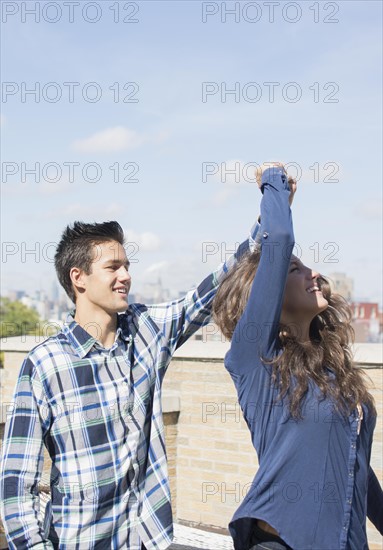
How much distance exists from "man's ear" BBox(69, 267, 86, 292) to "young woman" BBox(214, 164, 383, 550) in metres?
0.61

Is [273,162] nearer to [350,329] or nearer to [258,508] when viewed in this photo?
[350,329]

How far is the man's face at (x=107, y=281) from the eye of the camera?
8.52ft

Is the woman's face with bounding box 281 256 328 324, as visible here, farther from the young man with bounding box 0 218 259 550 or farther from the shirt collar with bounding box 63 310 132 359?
the shirt collar with bounding box 63 310 132 359

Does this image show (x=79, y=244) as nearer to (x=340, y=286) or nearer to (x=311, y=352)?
(x=311, y=352)

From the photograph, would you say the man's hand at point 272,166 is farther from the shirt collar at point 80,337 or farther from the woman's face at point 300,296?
the shirt collar at point 80,337

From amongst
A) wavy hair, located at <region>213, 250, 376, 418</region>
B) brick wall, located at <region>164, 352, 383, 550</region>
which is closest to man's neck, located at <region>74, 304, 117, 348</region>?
wavy hair, located at <region>213, 250, 376, 418</region>

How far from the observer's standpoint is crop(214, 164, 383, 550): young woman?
2115 millimetres

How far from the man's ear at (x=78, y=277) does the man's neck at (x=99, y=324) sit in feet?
0.26

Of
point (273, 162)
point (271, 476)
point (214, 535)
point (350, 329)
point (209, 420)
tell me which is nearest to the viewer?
point (271, 476)

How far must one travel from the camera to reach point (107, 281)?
261 centimetres

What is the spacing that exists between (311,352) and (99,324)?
0.73 metres

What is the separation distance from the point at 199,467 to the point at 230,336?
3986 mm

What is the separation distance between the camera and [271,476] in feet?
7.01

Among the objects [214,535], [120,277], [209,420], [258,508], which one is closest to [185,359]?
[209,420]
